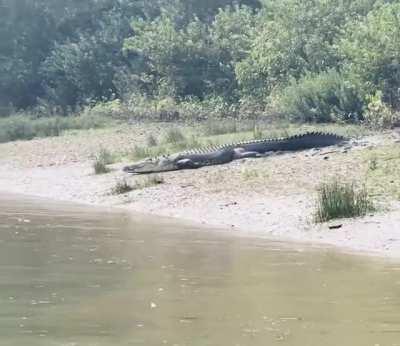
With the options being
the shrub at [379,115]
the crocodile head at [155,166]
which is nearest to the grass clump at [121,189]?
the crocodile head at [155,166]

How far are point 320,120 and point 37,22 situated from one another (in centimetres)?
2083

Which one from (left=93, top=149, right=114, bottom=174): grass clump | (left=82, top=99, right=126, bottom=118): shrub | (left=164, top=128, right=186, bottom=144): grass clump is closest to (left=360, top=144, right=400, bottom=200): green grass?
(left=93, top=149, right=114, bottom=174): grass clump

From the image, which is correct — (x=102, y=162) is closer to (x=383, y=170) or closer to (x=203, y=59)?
(x=383, y=170)

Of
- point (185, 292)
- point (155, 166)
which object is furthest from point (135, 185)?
point (185, 292)

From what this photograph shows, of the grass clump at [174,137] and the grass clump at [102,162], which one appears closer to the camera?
the grass clump at [102,162]

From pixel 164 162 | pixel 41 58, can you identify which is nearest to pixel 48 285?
pixel 164 162

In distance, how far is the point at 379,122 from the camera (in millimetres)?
24719

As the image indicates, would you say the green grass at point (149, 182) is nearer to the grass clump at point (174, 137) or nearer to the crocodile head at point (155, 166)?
the crocodile head at point (155, 166)

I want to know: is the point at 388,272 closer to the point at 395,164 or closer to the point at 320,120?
the point at 395,164

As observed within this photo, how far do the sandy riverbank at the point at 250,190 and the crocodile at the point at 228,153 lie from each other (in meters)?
0.49

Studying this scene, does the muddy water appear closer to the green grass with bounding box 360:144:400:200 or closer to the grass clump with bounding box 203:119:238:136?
the green grass with bounding box 360:144:400:200

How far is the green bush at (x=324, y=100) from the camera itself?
27.3 metres

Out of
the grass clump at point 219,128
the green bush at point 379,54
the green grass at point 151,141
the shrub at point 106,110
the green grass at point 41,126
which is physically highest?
the green bush at point 379,54

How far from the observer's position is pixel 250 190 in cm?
1658
